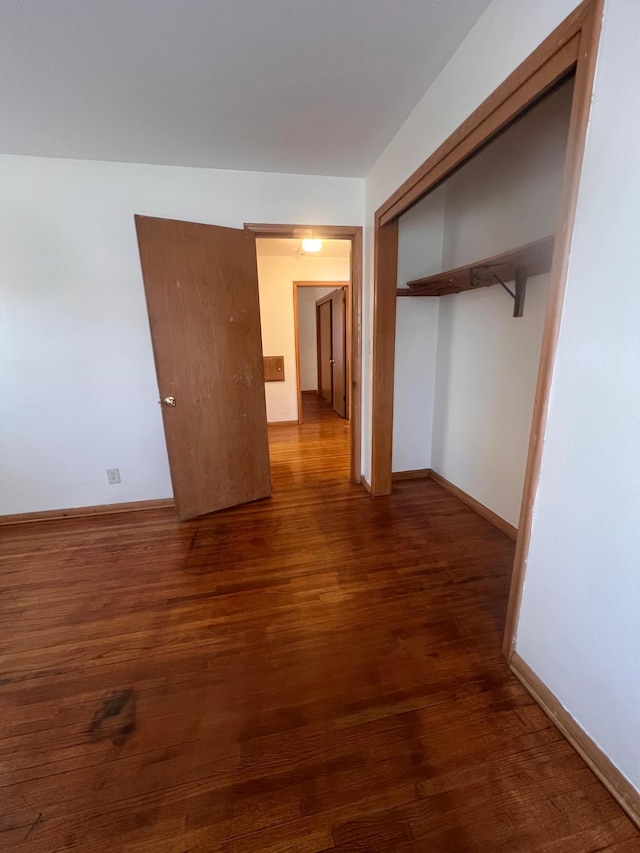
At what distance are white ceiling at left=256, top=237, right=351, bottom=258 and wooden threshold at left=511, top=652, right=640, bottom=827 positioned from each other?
4045 millimetres

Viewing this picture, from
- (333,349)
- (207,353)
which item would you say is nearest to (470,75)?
(207,353)

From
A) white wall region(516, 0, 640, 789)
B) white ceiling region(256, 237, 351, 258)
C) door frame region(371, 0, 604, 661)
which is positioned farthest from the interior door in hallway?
white wall region(516, 0, 640, 789)

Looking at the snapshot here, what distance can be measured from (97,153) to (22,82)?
627 millimetres

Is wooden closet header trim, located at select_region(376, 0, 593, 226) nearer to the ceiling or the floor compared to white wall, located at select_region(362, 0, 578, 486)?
nearer to the floor

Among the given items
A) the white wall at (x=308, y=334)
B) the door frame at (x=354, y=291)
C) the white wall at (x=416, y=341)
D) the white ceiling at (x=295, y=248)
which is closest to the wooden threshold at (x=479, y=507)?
the white wall at (x=416, y=341)

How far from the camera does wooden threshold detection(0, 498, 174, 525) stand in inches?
101

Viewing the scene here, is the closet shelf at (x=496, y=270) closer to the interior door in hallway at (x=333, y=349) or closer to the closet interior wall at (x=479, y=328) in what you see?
the closet interior wall at (x=479, y=328)

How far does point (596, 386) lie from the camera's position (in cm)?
95

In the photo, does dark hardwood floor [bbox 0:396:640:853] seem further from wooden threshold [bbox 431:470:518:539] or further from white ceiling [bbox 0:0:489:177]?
white ceiling [bbox 0:0:489:177]

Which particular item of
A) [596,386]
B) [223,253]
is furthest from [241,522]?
[596,386]

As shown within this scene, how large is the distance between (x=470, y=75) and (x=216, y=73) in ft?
3.55

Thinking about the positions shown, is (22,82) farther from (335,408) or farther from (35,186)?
(335,408)

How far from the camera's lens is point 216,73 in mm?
1506

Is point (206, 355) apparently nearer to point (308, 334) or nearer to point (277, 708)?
point (277, 708)
